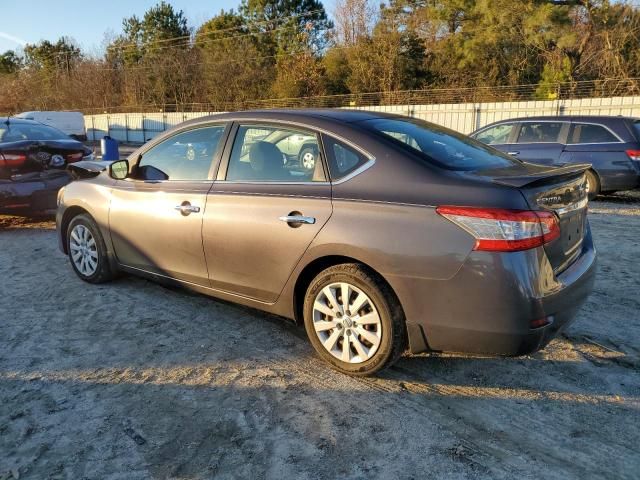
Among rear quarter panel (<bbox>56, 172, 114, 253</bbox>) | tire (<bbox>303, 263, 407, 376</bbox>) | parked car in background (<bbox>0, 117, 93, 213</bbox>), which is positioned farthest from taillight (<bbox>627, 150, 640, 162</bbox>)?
parked car in background (<bbox>0, 117, 93, 213</bbox>)

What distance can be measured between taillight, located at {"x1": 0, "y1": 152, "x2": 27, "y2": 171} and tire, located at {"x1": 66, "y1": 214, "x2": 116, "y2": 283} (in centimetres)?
246

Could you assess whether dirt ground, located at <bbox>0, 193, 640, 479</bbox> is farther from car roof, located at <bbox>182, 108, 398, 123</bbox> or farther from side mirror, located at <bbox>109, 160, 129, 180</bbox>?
car roof, located at <bbox>182, 108, 398, 123</bbox>

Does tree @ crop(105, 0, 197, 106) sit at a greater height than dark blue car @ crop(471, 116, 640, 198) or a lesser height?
greater

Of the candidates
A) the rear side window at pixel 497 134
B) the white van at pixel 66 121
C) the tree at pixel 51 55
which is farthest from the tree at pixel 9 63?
the rear side window at pixel 497 134

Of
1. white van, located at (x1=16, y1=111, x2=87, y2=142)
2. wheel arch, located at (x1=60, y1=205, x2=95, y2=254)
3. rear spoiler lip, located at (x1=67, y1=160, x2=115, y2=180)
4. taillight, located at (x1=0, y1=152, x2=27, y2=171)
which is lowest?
wheel arch, located at (x1=60, y1=205, x2=95, y2=254)

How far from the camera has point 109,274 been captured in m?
4.91

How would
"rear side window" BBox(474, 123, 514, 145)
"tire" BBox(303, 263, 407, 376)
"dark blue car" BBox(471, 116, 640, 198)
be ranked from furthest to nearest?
"rear side window" BBox(474, 123, 514, 145) < "dark blue car" BBox(471, 116, 640, 198) < "tire" BBox(303, 263, 407, 376)

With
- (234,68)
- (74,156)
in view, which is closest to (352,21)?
(234,68)

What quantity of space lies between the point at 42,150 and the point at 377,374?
238 inches

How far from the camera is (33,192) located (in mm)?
7086

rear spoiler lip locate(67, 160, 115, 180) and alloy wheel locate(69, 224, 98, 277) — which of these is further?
rear spoiler lip locate(67, 160, 115, 180)

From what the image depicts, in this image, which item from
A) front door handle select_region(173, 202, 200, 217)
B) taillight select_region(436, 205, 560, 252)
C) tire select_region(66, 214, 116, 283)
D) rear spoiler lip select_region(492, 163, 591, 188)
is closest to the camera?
taillight select_region(436, 205, 560, 252)

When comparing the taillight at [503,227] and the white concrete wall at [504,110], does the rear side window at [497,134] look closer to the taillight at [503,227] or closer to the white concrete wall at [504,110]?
the white concrete wall at [504,110]

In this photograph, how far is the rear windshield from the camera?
3.22m
